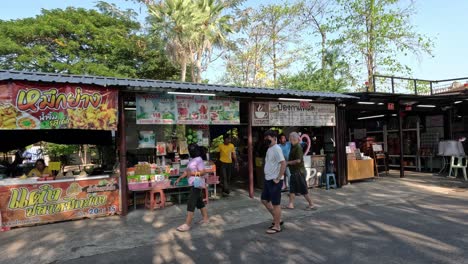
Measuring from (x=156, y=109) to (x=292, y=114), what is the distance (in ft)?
13.6

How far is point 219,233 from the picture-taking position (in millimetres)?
Answer: 5746

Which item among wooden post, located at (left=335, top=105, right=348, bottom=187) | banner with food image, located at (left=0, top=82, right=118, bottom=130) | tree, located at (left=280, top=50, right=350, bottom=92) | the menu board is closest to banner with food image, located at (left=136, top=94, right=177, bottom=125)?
the menu board

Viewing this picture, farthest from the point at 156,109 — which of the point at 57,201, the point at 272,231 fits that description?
the point at 272,231

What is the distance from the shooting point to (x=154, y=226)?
250 inches

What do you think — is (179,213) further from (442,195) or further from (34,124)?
(442,195)

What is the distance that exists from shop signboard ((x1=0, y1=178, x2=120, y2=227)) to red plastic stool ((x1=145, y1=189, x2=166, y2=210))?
763 millimetres

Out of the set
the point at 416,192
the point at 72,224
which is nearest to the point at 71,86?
the point at 72,224

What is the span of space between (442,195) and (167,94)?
772 centimetres

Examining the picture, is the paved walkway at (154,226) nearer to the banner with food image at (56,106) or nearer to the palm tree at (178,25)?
the banner with food image at (56,106)

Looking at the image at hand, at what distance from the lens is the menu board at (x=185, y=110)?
7562 millimetres

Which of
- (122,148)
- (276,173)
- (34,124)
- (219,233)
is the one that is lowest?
(219,233)

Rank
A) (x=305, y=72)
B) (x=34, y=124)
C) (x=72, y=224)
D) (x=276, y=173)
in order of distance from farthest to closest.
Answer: (x=305, y=72) < (x=72, y=224) < (x=34, y=124) < (x=276, y=173)

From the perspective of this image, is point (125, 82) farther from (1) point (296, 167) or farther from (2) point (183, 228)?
(1) point (296, 167)

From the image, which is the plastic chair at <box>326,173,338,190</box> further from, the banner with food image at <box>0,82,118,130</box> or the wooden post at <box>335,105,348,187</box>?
the banner with food image at <box>0,82,118,130</box>
